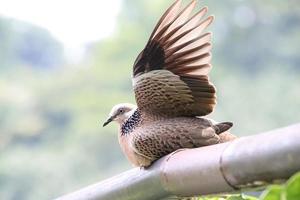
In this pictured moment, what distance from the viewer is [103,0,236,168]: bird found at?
76.7 inches

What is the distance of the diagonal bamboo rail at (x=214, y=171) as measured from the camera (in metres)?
1.22

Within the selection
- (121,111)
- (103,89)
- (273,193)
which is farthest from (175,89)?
(103,89)

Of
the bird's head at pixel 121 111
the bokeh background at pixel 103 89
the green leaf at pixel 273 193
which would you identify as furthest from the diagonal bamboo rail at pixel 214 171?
the bokeh background at pixel 103 89

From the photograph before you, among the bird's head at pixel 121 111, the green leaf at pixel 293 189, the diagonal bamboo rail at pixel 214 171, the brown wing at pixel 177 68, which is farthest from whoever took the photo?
the bird's head at pixel 121 111

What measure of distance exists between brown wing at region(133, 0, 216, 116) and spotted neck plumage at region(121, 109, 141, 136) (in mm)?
80

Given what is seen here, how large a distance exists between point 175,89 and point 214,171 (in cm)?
72

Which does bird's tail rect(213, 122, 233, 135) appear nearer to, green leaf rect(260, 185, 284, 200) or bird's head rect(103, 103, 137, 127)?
bird's head rect(103, 103, 137, 127)

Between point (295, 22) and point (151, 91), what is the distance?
1851 centimetres

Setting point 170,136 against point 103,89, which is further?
point 103,89

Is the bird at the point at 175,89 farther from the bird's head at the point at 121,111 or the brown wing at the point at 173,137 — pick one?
the bird's head at the point at 121,111

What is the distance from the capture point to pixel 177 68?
80.3 inches

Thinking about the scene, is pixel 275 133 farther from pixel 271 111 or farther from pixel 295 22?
pixel 295 22

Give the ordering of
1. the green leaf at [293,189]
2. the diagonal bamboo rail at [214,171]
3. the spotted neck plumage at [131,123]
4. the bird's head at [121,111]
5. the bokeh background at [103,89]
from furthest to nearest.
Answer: the bokeh background at [103,89] → the bird's head at [121,111] → the spotted neck plumage at [131,123] → the diagonal bamboo rail at [214,171] → the green leaf at [293,189]

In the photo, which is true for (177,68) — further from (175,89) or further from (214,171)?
(214,171)
